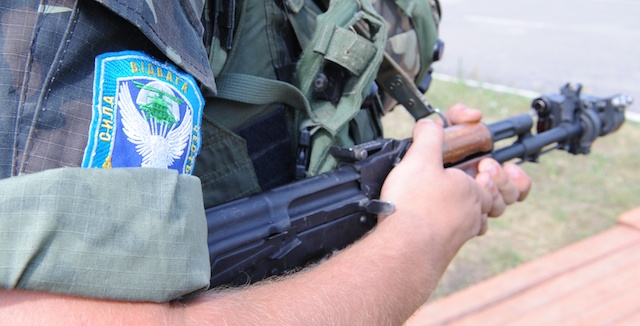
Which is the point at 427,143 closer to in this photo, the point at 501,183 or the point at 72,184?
the point at 501,183

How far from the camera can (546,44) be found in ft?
25.8

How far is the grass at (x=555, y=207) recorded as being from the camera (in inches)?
136

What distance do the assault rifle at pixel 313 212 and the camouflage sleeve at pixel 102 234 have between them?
280mm

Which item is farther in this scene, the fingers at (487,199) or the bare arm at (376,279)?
the fingers at (487,199)

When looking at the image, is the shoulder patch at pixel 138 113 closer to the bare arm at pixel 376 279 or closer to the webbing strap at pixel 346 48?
the bare arm at pixel 376 279

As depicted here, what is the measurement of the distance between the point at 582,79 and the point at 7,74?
6489 millimetres

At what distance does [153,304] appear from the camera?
2.64 ft

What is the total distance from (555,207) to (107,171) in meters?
3.66

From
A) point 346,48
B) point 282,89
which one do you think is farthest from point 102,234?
point 346,48

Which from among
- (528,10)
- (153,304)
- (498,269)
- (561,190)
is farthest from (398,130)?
(528,10)

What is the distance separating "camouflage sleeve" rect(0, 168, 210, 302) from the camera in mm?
731

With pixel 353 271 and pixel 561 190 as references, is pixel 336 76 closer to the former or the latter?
pixel 353 271

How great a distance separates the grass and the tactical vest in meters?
1.99

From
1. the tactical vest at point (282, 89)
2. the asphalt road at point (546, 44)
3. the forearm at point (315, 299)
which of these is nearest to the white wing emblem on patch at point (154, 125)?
the forearm at point (315, 299)
